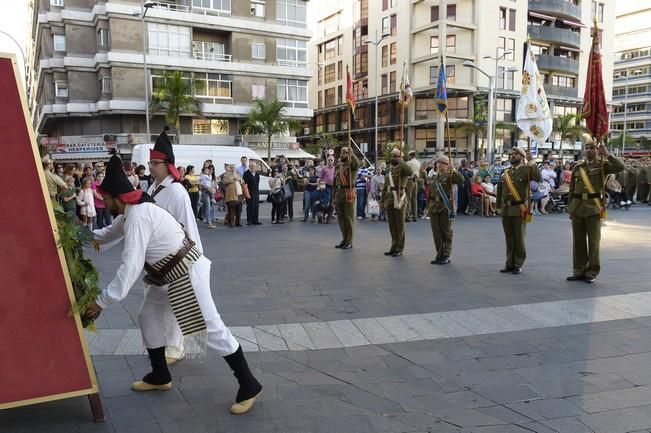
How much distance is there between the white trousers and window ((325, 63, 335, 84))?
63973 millimetres

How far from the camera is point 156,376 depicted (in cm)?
405

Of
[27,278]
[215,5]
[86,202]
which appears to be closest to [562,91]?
[215,5]

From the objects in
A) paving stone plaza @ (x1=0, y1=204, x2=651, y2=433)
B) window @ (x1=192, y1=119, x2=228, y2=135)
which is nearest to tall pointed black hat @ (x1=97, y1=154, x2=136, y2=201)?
paving stone plaza @ (x1=0, y1=204, x2=651, y2=433)

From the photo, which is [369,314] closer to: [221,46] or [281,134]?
[281,134]

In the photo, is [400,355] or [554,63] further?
[554,63]

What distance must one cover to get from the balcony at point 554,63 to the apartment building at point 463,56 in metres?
0.09

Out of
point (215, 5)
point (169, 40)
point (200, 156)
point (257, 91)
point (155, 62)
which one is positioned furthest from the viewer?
point (257, 91)

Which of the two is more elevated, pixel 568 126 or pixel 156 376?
pixel 568 126

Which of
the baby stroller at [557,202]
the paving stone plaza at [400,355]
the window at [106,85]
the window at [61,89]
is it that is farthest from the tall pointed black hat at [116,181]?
the window at [61,89]

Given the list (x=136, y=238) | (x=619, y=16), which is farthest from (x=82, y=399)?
(x=619, y=16)

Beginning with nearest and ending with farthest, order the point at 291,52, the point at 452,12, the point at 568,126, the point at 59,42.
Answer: the point at 59,42, the point at 291,52, the point at 452,12, the point at 568,126

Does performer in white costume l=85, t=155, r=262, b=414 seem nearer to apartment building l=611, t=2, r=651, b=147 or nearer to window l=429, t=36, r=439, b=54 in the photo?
window l=429, t=36, r=439, b=54

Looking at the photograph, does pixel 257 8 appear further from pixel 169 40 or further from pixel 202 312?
pixel 202 312

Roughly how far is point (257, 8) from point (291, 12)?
2.81 metres
